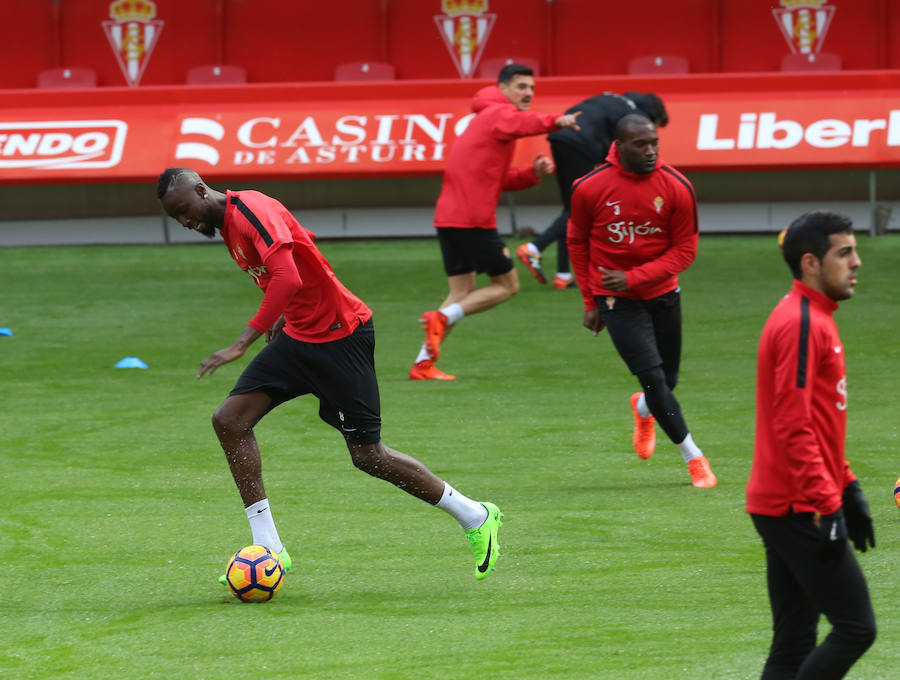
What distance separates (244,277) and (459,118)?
13.7ft

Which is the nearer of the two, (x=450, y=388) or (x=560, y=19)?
(x=450, y=388)

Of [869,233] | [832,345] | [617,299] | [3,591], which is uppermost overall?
[832,345]

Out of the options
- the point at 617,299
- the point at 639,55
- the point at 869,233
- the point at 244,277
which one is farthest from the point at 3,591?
the point at 639,55

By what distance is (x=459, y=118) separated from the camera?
2070cm

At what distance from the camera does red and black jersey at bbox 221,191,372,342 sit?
6340 mm

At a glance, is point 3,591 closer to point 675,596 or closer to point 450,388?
point 675,596

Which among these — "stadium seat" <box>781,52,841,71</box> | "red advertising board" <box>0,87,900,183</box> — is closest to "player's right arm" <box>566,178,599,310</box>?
"red advertising board" <box>0,87,900,183</box>

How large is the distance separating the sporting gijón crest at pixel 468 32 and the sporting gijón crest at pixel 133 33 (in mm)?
5354

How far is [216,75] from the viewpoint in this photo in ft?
85.8

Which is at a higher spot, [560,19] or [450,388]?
[560,19]

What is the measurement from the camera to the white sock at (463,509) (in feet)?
22.1

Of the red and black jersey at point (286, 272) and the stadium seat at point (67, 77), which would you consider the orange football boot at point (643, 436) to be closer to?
the red and black jersey at point (286, 272)

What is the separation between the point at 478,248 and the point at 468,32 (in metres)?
15.2

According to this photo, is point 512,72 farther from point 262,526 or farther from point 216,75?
point 216,75
